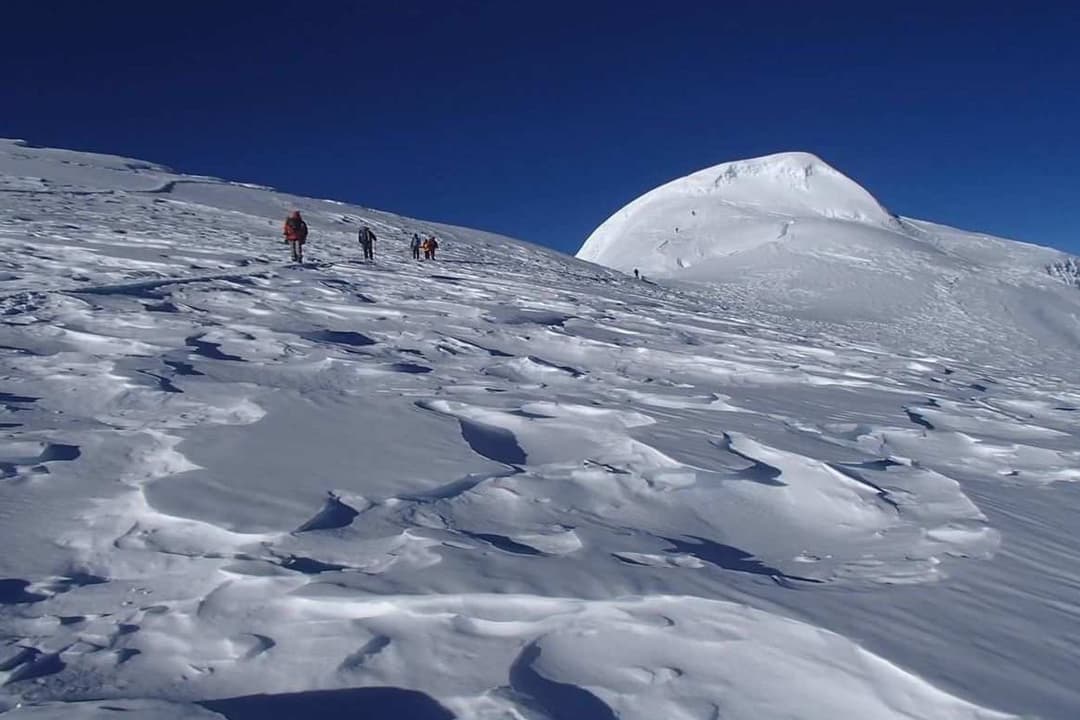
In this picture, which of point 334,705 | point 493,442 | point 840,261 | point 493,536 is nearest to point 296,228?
point 493,442

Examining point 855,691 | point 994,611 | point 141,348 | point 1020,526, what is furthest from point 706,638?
point 141,348

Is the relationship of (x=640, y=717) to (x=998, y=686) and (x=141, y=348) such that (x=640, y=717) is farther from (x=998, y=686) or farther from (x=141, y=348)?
(x=141, y=348)

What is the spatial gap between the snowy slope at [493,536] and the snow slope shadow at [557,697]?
1cm

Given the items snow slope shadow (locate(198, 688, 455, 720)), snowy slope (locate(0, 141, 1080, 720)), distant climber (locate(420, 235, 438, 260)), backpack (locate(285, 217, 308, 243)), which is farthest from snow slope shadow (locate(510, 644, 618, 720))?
distant climber (locate(420, 235, 438, 260))

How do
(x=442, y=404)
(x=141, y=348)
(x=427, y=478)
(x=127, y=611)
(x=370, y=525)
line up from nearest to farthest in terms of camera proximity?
1. (x=127, y=611)
2. (x=370, y=525)
3. (x=427, y=478)
4. (x=442, y=404)
5. (x=141, y=348)

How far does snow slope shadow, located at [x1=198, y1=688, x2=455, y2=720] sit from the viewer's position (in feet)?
6.88

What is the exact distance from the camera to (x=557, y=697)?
2219 mm

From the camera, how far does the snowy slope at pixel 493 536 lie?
2.28 m

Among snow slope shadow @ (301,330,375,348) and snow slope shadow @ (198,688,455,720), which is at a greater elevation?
snow slope shadow @ (301,330,375,348)

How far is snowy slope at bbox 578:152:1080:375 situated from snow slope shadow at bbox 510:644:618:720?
2054cm

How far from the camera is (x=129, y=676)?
2.19 meters

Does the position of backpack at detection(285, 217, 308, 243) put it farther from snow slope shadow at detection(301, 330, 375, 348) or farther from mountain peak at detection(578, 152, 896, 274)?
mountain peak at detection(578, 152, 896, 274)

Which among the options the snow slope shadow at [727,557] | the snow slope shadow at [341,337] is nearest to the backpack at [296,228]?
the snow slope shadow at [341,337]

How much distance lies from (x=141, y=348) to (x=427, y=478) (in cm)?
343
